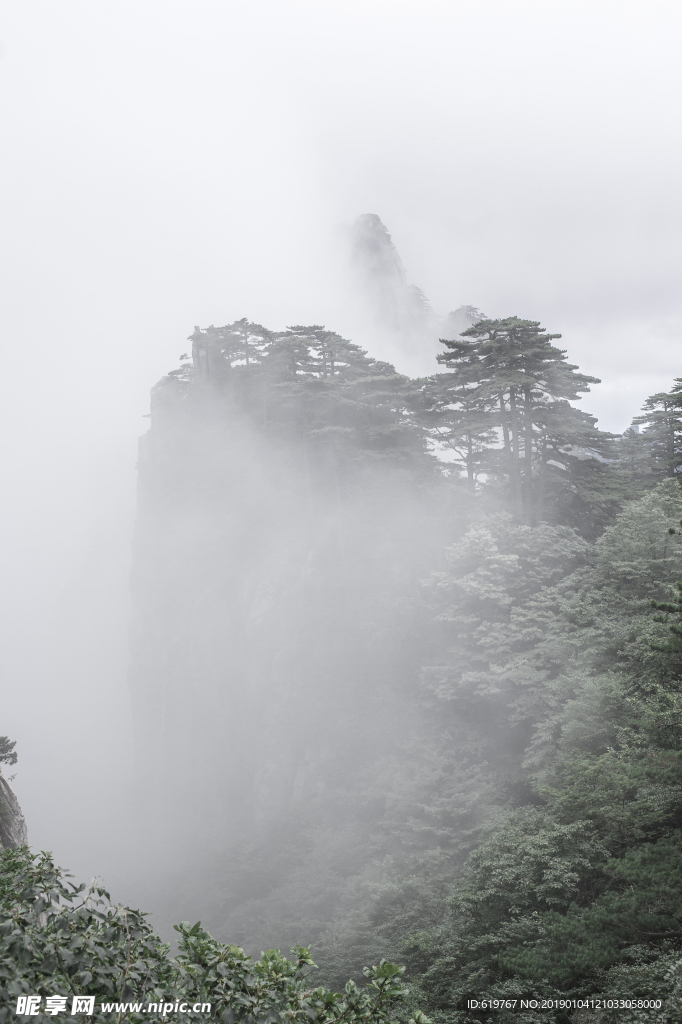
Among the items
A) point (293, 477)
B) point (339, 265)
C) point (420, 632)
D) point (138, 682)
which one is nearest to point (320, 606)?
point (420, 632)

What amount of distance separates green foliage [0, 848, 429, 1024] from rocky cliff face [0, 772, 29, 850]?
1844 centimetres

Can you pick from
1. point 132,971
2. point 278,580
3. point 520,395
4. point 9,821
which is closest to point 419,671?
point 278,580

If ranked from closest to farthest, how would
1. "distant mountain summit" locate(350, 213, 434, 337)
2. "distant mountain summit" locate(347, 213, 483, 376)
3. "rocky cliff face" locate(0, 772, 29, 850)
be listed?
"rocky cliff face" locate(0, 772, 29, 850), "distant mountain summit" locate(347, 213, 483, 376), "distant mountain summit" locate(350, 213, 434, 337)

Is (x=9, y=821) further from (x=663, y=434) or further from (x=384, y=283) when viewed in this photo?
(x=384, y=283)

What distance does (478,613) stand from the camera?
24469mm

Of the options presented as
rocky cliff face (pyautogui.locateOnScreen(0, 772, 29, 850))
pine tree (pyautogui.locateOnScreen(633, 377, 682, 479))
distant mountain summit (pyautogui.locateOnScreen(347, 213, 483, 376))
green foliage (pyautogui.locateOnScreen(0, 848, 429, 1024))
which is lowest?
rocky cliff face (pyautogui.locateOnScreen(0, 772, 29, 850))

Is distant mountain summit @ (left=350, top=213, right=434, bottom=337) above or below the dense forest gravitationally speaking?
above

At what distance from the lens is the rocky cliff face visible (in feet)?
65.7

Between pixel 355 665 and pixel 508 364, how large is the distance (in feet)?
57.3

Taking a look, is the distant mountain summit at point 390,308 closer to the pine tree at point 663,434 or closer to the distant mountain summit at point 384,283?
the distant mountain summit at point 384,283

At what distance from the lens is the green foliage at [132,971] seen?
3895mm

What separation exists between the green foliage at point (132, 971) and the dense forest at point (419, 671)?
6.29 m

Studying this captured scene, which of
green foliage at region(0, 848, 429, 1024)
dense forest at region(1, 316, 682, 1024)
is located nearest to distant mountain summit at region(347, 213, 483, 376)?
dense forest at region(1, 316, 682, 1024)

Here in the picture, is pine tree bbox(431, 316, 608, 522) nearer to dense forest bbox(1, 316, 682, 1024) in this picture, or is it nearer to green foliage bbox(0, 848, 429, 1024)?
dense forest bbox(1, 316, 682, 1024)
